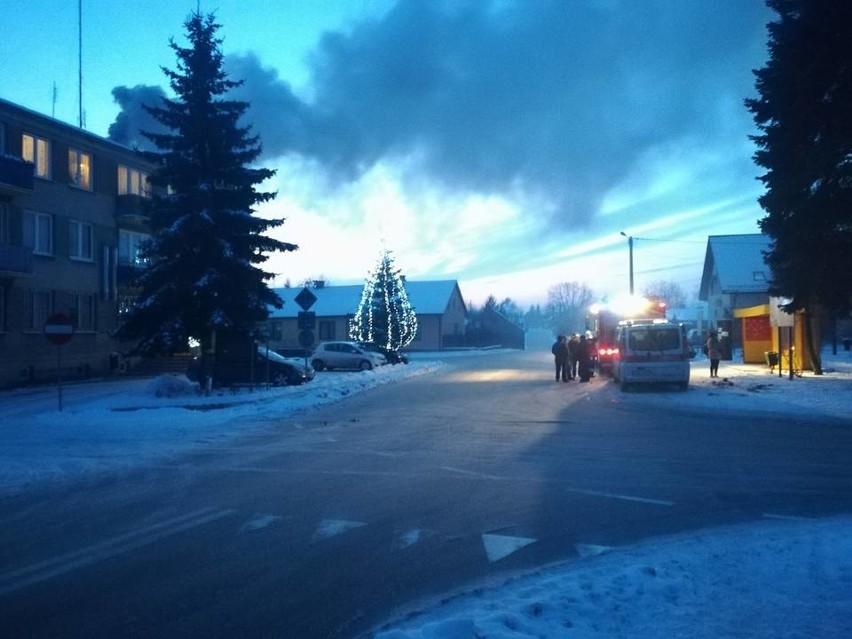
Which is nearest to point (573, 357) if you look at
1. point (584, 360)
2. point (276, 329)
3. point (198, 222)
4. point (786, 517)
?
point (584, 360)

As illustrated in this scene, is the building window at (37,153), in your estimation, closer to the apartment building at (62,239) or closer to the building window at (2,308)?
the apartment building at (62,239)

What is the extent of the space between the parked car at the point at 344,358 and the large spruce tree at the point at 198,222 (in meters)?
14.9

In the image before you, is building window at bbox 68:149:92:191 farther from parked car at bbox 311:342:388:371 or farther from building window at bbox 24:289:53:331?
parked car at bbox 311:342:388:371

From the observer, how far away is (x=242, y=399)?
23.3m

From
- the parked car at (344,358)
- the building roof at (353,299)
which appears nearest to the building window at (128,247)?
the parked car at (344,358)

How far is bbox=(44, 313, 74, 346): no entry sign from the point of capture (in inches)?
738

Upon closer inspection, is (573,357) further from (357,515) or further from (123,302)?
(357,515)

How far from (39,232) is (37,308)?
3000 millimetres

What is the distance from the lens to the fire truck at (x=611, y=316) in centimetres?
3412

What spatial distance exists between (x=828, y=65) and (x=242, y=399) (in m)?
18.2

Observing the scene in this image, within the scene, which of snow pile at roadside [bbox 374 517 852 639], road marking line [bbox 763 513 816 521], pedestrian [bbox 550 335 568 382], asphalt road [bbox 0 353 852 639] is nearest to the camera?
snow pile at roadside [bbox 374 517 852 639]

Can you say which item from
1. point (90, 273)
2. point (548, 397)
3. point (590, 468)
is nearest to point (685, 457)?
point (590, 468)

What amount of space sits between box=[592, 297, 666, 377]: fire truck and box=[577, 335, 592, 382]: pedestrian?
184 centimetres

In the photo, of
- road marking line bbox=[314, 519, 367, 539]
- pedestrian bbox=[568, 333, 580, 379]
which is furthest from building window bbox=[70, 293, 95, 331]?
road marking line bbox=[314, 519, 367, 539]
